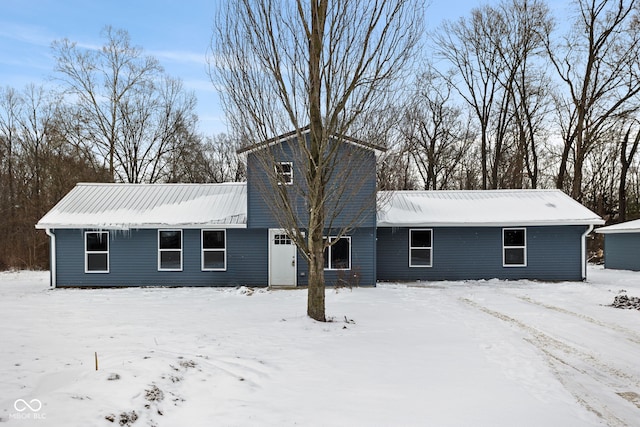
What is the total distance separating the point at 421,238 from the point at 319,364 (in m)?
11.6

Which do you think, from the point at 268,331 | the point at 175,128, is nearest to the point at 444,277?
the point at 268,331

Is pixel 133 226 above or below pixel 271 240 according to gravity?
above

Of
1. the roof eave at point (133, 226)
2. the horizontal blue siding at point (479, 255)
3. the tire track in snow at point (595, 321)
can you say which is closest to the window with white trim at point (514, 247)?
the horizontal blue siding at point (479, 255)

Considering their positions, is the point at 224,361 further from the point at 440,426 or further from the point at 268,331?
the point at 440,426

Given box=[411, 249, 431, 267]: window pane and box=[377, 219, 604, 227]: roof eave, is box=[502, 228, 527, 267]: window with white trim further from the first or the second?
box=[411, 249, 431, 267]: window pane

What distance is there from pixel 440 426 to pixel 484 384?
1.47 m

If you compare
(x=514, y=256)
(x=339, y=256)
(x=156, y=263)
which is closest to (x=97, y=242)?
(x=156, y=263)

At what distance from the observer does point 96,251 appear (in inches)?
631

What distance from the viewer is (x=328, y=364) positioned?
667 cm

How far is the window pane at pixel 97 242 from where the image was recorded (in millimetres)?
16000

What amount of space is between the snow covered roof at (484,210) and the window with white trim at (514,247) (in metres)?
0.63

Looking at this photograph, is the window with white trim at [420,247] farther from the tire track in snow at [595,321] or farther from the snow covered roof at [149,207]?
the snow covered roof at [149,207]

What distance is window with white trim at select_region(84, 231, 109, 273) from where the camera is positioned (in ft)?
52.4

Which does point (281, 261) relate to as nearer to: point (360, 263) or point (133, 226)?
point (360, 263)
